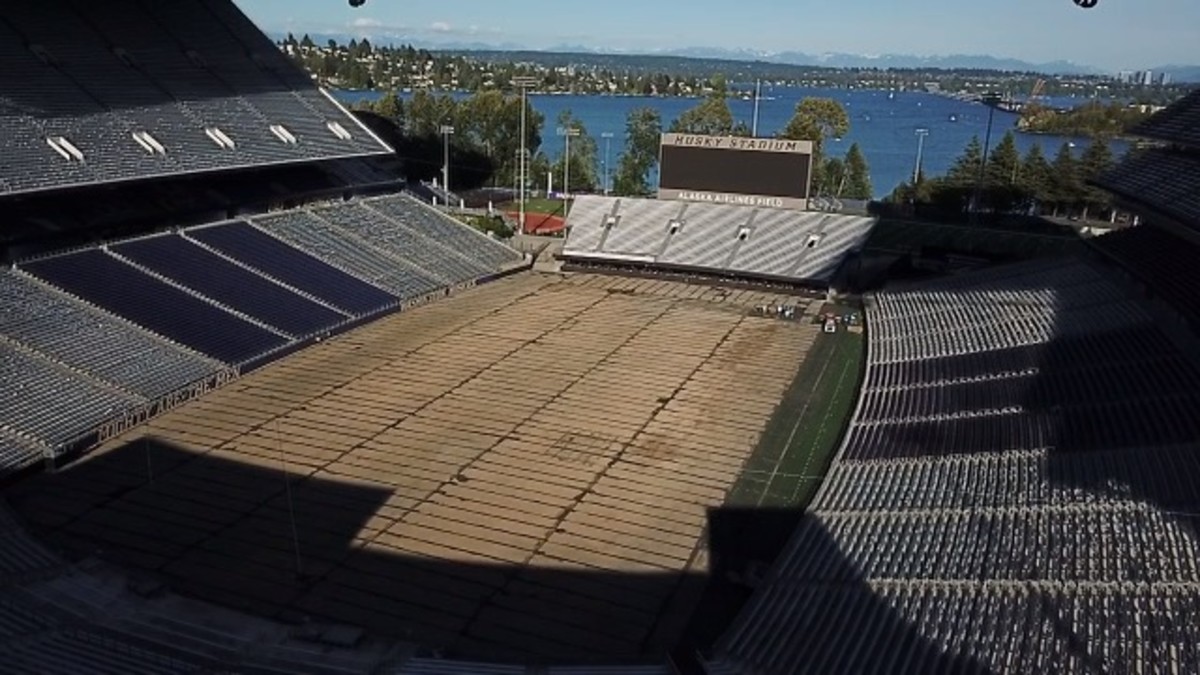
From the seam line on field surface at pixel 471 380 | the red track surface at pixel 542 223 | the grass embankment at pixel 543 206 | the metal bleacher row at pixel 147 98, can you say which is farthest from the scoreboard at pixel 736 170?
the grass embankment at pixel 543 206

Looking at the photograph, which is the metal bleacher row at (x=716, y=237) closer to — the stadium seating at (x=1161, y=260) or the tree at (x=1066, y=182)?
the stadium seating at (x=1161, y=260)

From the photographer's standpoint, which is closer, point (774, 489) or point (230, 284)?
point (774, 489)

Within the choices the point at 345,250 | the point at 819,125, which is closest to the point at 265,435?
the point at 345,250

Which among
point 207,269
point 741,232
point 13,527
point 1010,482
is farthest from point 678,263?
point 13,527

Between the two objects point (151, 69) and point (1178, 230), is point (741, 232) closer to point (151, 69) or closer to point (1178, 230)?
point (1178, 230)

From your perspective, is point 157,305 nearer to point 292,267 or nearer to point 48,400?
point 292,267

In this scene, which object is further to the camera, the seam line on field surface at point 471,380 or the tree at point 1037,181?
the tree at point 1037,181
